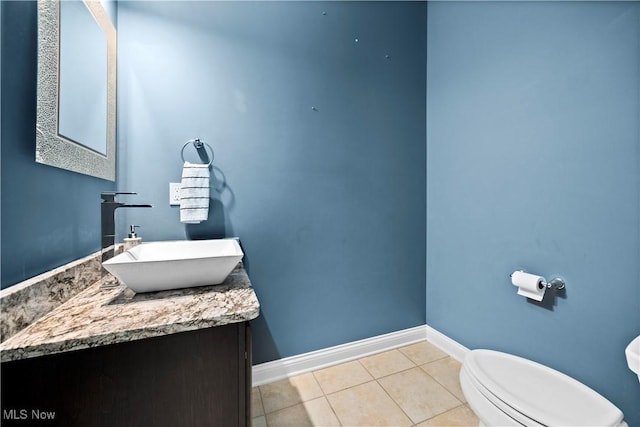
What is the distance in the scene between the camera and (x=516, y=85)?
1.37m

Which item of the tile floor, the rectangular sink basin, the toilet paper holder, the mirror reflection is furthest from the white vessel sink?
the mirror reflection

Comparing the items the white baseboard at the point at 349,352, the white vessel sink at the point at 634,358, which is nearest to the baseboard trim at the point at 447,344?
the white baseboard at the point at 349,352

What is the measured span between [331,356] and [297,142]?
4.75ft

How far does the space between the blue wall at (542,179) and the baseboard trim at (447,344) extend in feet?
0.17

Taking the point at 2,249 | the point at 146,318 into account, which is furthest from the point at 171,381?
the point at 2,249

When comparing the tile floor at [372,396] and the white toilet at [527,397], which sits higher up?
the white toilet at [527,397]

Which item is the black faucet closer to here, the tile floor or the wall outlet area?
the wall outlet area

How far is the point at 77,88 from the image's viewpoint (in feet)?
2.97

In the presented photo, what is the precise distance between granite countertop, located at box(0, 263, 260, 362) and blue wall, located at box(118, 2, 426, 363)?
0.63 metres

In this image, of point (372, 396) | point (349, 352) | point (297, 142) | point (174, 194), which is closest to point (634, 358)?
point (372, 396)

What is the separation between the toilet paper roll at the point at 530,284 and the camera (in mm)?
1207

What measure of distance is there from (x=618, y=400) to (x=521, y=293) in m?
0.48

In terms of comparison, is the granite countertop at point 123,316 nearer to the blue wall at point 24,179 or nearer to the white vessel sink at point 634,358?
the blue wall at point 24,179

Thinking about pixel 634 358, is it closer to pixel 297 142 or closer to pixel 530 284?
pixel 530 284
